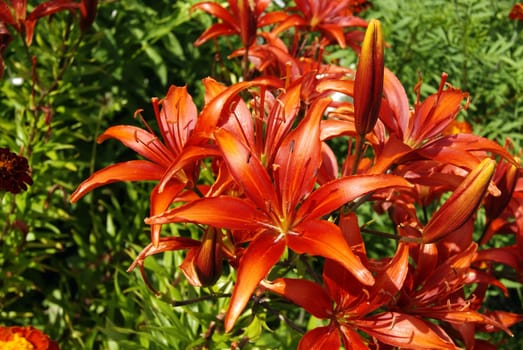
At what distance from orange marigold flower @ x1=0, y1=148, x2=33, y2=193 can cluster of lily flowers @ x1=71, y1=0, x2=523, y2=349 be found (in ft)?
1.14

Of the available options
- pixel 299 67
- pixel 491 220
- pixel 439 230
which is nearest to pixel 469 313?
pixel 439 230

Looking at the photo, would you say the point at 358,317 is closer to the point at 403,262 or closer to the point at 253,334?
the point at 403,262

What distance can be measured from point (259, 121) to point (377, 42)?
0.24 metres

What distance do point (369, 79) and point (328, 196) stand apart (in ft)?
0.57

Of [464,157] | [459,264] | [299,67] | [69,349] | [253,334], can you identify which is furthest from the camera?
[69,349]

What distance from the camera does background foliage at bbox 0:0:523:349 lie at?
1637 millimetres

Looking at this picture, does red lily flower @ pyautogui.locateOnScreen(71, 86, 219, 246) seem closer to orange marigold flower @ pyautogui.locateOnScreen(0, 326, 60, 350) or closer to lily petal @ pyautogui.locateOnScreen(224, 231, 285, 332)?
lily petal @ pyautogui.locateOnScreen(224, 231, 285, 332)

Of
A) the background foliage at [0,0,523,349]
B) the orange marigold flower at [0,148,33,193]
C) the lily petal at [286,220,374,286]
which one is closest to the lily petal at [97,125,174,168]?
the lily petal at [286,220,374,286]

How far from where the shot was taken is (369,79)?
867mm

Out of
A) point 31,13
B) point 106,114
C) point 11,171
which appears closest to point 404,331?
point 11,171

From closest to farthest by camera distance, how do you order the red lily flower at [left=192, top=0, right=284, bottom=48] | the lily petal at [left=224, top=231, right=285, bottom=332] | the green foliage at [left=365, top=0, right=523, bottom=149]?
the lily petal at [left=224, top=231, right=285, bottom=332] < the red lily flower at [left=192, top=0, right=284, bottom=48] < the green foliage at [left=365, top=0, right=523, bottom=149]

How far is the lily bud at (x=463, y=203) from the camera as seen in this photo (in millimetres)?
796

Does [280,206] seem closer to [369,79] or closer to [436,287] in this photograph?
[369,79]

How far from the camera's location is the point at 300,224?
88 cm
